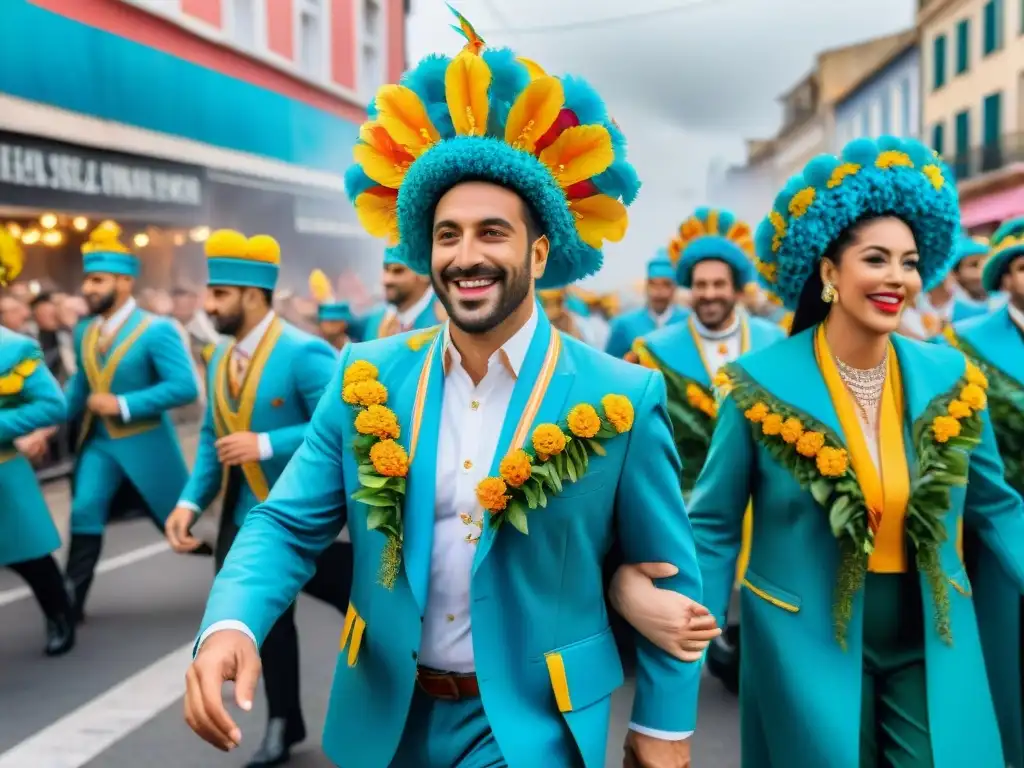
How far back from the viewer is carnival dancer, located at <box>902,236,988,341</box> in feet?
32.4

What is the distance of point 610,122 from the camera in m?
2.81

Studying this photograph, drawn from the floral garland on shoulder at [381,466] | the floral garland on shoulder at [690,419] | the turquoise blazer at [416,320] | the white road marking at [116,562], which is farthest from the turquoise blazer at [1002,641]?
the white road marking at [116,562]

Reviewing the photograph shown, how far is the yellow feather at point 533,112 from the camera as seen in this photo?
261cm

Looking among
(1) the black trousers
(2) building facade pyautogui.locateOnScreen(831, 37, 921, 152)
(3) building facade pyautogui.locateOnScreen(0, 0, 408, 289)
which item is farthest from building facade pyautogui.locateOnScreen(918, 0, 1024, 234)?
(1) the black trousers

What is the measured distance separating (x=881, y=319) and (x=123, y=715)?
153 inches

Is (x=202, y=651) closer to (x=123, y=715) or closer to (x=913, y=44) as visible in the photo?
(x=123, y=715)

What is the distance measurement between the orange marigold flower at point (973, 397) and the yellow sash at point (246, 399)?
295 centimetres

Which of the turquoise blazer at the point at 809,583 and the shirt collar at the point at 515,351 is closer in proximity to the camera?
the shirt collar at the point at 515,351

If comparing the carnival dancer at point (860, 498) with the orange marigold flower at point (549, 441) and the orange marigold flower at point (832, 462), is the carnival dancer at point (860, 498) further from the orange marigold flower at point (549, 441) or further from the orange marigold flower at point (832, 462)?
the orange marigold flower at point (549, 441)


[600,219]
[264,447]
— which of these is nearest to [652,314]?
[264,447]

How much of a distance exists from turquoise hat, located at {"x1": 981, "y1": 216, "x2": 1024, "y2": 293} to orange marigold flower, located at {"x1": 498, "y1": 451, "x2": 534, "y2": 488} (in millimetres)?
3747

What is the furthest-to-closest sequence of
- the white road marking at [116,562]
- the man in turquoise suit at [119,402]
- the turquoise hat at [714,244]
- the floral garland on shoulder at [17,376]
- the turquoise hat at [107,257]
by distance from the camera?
the white road marking at [116,562]
the turquoise hat at [107,257]
the man in turquoise suit at [119,402]
the turquoise hat at [714,244]
the floral garland on shoulder at [17,376]

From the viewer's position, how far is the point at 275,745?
188 inches

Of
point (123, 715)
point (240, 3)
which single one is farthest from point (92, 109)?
point (123, 715)
